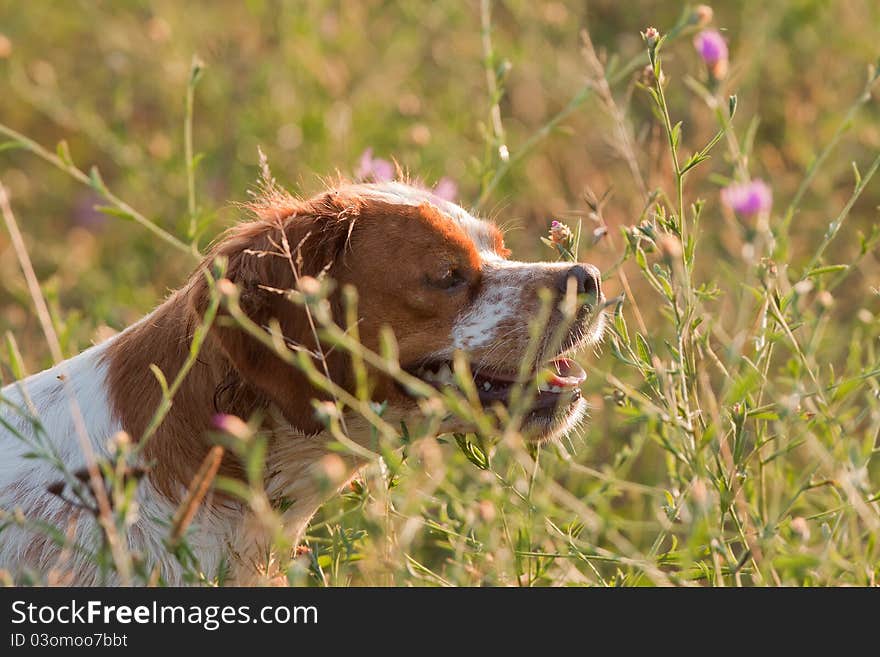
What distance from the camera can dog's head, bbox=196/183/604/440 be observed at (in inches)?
115

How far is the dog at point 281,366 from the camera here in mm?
2859

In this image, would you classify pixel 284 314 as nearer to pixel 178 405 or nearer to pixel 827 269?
pixel 178 405

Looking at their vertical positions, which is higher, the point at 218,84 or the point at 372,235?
the point at 218,84

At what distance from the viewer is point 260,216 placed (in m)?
3.17

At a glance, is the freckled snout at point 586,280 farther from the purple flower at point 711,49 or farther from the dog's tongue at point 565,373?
the purple flower at point 711,49

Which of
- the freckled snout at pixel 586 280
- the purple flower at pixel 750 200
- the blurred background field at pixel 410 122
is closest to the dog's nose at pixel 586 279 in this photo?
the freckled snout at pixel 586 280

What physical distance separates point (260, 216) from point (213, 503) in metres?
0.73

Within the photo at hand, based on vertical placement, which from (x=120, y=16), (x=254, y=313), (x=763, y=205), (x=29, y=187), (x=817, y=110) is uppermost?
(x=120, y=16)

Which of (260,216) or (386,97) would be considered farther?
(386,97)

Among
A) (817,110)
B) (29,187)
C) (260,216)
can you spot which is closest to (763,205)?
(260,216)
